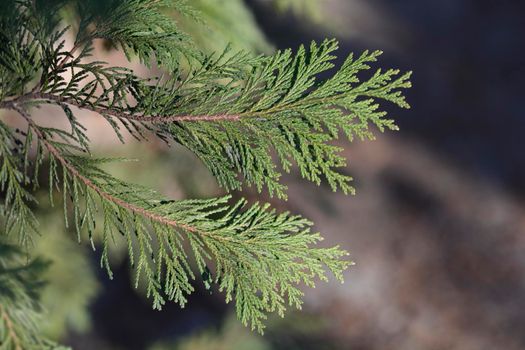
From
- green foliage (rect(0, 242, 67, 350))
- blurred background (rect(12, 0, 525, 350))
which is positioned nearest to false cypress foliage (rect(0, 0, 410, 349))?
green foliage (rect(0, 242, 67, 350))

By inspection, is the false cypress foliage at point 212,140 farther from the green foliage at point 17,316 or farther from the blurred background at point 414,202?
the blurred background at point 414,202

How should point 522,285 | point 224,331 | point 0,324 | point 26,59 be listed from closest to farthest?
point 0,324
point 26,59
point 224,331
point 522,285

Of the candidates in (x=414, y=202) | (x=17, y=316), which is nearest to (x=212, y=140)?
(x=17, y=316)

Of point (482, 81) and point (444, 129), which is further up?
point (482, 81)

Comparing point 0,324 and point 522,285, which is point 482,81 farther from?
point 0,324

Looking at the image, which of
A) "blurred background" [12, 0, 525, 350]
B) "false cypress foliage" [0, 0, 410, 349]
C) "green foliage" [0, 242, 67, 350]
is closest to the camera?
"green foliage" [0, 242, 67, 350]

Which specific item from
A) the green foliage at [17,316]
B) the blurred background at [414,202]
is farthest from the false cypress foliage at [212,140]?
the blurred background at [414,202]

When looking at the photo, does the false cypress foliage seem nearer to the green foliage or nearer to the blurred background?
the green foliage

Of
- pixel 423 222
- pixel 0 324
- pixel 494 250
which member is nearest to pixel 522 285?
pixel 494 250

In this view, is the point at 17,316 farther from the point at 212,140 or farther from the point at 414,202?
the point at 414,202
